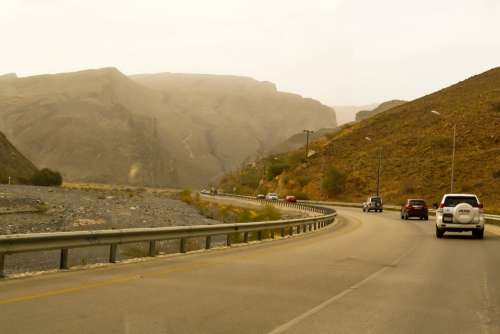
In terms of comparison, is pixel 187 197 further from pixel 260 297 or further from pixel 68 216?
pixel 260 297

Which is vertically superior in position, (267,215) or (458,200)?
(458,200)

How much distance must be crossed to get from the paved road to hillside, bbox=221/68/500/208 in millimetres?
58093

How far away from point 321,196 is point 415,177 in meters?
15.9

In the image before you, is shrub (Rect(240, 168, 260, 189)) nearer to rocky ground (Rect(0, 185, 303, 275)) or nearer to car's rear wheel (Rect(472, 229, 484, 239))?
rocky ground (Rect(0, 185, 303, 275))

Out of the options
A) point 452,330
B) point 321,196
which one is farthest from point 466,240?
point 321,196

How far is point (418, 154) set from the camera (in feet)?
309

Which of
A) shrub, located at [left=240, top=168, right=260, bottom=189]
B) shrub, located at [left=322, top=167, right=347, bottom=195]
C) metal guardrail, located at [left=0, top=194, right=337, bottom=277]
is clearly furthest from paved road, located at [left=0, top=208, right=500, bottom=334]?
shrub, located at [left=240, top=168, right=260, bottom=189]

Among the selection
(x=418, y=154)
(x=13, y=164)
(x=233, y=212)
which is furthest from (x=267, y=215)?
(x=13, y=164)

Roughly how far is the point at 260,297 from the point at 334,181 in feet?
277

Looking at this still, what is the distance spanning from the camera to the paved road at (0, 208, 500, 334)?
7.79 m

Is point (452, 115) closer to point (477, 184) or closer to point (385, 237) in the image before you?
point (477, 184)

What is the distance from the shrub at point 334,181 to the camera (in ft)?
308

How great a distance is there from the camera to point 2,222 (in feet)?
124

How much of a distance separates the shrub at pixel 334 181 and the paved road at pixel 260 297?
76936 millimetres
